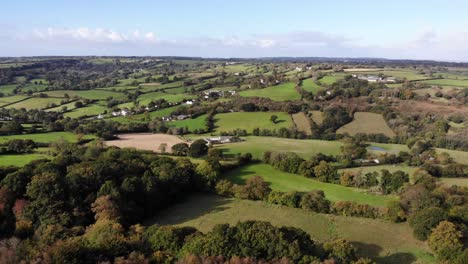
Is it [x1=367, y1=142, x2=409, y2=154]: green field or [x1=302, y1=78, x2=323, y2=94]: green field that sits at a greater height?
[x1=302, y1=78, x2=323, y2=94]: green field

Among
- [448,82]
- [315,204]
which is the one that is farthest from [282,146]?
[448,82]

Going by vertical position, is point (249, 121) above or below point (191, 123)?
above

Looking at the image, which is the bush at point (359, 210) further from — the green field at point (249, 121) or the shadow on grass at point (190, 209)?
the green field at point (249, 121)

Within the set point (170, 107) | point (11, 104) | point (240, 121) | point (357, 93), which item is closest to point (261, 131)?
point (240, 121)

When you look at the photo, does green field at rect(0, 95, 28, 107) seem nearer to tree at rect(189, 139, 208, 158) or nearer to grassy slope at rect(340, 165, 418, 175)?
tree at rect(189, 139, 208, 158)

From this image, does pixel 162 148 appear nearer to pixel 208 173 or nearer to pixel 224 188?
pixel 208 173

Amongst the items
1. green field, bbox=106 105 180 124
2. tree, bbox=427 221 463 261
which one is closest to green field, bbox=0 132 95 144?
green field, bbox=106 105 180 124
